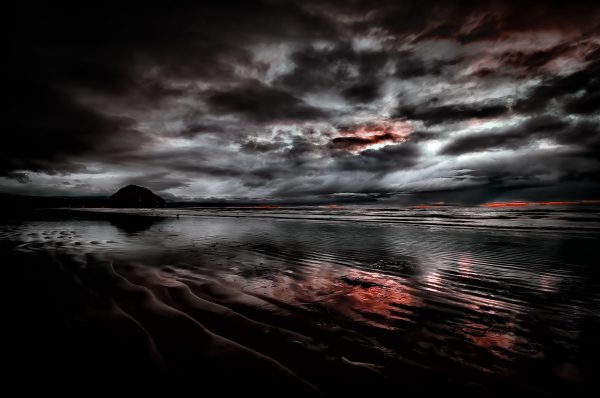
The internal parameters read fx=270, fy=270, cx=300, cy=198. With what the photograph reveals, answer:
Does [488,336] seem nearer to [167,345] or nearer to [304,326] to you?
[304,326]

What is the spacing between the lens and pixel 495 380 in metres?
3.89

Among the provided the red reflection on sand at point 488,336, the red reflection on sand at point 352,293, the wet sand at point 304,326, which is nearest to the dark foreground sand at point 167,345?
the wet sand at point 304,326

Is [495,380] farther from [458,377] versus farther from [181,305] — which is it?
[181,305]

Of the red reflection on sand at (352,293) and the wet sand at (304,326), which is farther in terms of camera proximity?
the red reflection on sand at (352,293)

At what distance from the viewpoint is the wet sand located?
3736 millimetres

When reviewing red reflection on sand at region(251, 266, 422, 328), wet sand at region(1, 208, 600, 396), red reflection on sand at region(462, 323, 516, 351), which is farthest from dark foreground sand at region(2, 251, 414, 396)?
red reflection on sand at region(462, 323, 516, 351)

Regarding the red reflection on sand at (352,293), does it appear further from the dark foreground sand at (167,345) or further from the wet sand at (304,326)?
the dark foreground sand at (167,345)

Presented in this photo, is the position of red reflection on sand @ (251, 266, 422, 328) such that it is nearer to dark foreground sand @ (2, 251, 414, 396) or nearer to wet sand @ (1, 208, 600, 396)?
wet sand @ (1, 208, 600, 396)

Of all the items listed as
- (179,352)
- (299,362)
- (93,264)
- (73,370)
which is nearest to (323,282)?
(299,362)

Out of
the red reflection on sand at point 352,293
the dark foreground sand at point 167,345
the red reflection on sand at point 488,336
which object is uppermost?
the dark foreground sand at point 167,345

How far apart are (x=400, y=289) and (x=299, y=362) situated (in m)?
5.06

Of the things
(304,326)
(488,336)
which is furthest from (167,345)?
(488,336)

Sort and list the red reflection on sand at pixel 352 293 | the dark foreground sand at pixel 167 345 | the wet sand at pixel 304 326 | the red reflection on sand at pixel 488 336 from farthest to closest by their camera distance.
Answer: the red reflection on sand at pixel 352 293
the red reflection on sand at pixel 488 336
the wet sand at pixel 304 326
the dark foreground sand at pixel 167 345

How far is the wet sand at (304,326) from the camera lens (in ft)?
12.3
